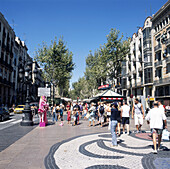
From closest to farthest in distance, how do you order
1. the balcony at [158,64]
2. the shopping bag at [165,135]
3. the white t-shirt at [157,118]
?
the shopping bag at [165,135] → the white t-shirt at [157,118] → the balcony at [158,64]

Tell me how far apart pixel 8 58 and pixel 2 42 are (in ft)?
14.5

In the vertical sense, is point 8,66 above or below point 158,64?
above

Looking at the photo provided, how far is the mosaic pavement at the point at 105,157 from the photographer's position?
4449mm

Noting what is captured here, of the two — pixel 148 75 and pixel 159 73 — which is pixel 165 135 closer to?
pixel 159 73

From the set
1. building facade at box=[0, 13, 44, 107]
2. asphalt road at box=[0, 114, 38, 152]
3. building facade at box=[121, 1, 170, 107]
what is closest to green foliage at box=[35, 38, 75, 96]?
building facade at box=[0, 13, 44, 107]

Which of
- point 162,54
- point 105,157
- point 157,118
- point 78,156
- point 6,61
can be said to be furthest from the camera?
point 6,61

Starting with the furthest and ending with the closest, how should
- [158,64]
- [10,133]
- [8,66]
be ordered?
[8,66]
[158,64]
[10,133]

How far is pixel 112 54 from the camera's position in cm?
3294

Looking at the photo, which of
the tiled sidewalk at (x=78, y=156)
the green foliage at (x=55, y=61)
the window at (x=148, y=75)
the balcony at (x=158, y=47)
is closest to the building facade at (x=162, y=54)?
the balcony at (x=158, y=47)

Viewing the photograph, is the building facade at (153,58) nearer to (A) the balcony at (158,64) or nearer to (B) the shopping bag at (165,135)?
(A) the balcony at (158,64)

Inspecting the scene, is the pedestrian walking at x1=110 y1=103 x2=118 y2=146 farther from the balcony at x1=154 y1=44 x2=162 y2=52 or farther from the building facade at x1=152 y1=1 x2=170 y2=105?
the balcony at x1=154 y1=44 x2=162 y2=52

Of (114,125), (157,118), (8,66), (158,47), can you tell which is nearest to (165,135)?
(157,118)

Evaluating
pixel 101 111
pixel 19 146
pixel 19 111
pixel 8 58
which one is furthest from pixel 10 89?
pixel 19 146

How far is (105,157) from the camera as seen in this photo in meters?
5.11
